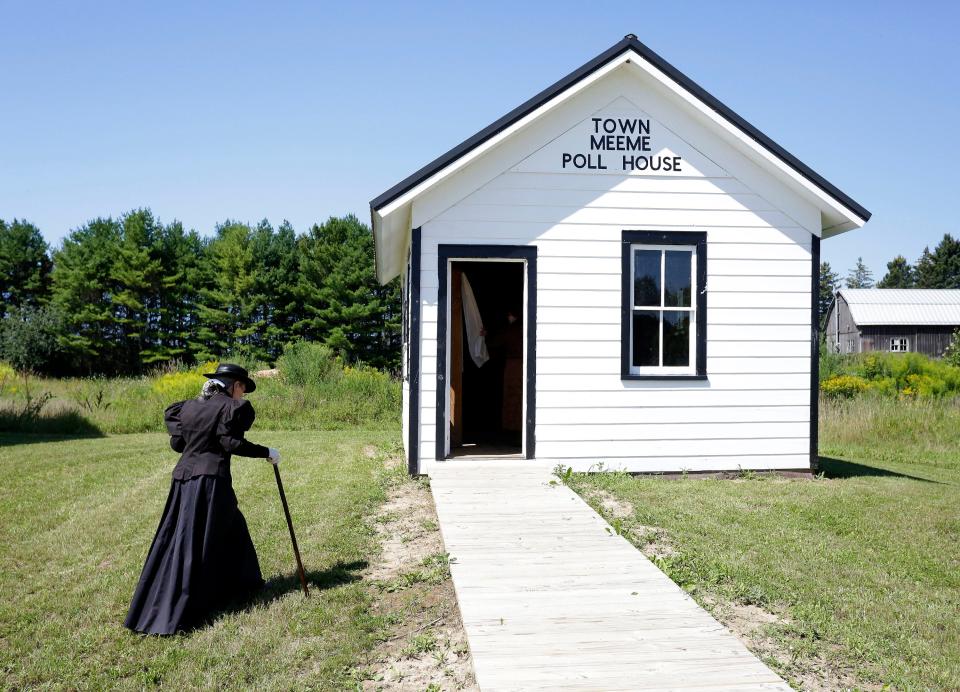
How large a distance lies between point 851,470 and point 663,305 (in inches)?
169

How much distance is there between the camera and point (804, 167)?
9352 millimetres

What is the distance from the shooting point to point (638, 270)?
9695 mm

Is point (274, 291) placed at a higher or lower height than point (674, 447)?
higher

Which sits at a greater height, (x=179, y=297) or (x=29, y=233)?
(x=29, y=233)

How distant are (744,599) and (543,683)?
2.14 m

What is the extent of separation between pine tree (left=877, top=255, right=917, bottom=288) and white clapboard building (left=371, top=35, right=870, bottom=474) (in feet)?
303

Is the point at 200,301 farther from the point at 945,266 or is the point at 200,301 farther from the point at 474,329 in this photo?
the point at 945,266

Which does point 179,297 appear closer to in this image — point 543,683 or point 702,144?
point 702,144

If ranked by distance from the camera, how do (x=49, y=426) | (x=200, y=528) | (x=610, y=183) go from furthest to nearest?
(x=49, y=426) → (x=610, y=183) → (x=200, y=528)

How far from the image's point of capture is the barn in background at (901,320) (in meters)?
48.4

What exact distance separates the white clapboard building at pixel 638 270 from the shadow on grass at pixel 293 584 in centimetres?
309

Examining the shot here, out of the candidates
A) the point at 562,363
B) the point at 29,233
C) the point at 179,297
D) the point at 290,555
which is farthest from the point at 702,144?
the point at 29,233

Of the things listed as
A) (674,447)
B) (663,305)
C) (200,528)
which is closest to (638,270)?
(663,305)

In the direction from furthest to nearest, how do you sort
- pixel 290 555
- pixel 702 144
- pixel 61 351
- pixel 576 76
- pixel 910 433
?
pixel 61 351 < pixel 910 433 < pixel 702 144 < pixel 576 76 < pixel 290 555
